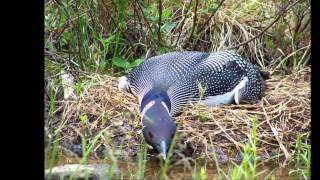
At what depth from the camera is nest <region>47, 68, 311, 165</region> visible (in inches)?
174

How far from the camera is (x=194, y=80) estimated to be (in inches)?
196

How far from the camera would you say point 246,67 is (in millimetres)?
5312

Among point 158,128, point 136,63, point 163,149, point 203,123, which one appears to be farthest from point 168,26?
point 163,149

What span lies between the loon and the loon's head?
364 mm

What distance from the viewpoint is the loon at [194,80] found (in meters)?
4.76

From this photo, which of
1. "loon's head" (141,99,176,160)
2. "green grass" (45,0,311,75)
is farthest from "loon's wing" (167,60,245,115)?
"green grass" (45,0,311,75)

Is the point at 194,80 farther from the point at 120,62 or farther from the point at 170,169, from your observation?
the point at 170,169

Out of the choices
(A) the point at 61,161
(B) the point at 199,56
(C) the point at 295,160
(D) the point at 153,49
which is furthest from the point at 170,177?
(D) the point at 153,49

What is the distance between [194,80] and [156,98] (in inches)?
29.6

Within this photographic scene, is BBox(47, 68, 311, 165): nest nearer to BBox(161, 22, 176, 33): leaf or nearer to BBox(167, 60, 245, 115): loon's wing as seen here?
BBox(167, 60, 245, 115): loon's wing
